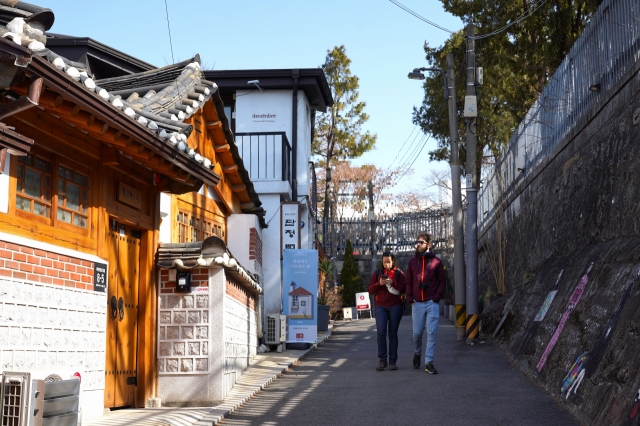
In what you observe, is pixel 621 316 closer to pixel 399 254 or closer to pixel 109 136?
pixel 109 136

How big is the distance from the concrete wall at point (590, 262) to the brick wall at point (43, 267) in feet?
16.8

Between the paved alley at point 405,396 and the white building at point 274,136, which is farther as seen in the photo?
the white building at point 274,136

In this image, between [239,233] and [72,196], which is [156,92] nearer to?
[72,196]

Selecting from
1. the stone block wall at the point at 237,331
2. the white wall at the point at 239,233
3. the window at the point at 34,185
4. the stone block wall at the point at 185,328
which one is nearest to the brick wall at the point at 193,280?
the stone block wall at the point at 185,328

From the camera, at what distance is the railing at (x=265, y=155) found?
19672 millimetres

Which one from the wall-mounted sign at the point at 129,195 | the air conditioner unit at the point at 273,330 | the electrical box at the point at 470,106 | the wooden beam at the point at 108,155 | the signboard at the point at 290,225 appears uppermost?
the electrical box at the point at 470,106

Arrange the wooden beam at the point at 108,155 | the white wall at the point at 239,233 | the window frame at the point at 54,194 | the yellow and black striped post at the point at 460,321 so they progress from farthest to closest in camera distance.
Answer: the yellow and black striped post at the point at 460,321 < the white wall at the point at 239,233 < the wooden beam at the point at 108,155 < the window frame at the point at 54,194

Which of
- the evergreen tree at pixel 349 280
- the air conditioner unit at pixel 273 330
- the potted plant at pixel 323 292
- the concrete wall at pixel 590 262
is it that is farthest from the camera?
the evergreen tree at pixel 349 280

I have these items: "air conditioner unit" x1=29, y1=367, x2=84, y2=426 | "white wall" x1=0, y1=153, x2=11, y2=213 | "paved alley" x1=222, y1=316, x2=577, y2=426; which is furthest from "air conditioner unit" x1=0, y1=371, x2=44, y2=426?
"paved alley" x1=222, y1=316, x2=577, y2=426

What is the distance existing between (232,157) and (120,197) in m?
Result: 5.80

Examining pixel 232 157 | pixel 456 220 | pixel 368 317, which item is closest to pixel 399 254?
pixel 368 317

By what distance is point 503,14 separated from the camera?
884 inches

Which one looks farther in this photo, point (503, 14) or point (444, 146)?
point (444, 146)

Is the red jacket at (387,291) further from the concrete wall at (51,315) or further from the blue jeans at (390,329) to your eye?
the concrete wall at (51,315)
